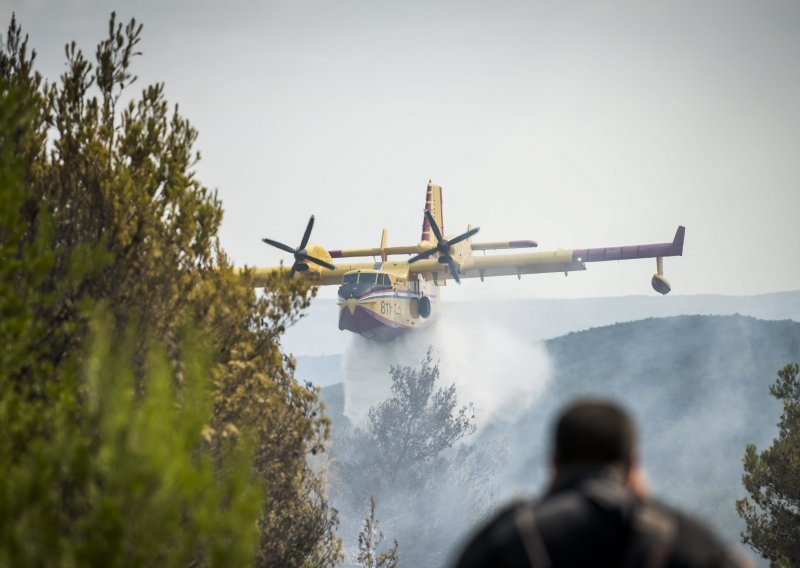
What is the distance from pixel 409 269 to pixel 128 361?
128ft

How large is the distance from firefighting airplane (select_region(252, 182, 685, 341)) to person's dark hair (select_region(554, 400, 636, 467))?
37.2m

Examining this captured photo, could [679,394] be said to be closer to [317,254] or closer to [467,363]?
[467,363]

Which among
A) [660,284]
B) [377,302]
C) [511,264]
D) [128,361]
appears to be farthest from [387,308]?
[128,361]

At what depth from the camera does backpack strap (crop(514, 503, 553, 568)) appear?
101 inches

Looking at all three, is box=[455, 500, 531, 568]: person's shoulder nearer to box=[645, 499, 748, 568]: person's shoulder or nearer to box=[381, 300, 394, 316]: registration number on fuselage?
box=[645, 499, 748, 568]: person's shoulder

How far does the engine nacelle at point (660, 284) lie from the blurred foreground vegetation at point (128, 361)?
26.1 m

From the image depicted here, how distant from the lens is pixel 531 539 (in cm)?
259

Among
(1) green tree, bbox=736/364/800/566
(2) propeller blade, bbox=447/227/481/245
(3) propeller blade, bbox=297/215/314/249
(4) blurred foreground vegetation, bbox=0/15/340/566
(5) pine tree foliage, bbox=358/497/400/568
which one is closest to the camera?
(4) blurred foreground vegetation, bbox=0/15/340/566

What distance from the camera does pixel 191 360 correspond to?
5441 millimetres

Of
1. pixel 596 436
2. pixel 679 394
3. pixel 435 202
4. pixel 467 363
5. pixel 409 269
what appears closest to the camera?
pixel 596 436

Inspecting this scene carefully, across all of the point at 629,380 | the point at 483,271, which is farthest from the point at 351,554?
the point at 629,380

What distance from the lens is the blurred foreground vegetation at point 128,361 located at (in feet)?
13.6

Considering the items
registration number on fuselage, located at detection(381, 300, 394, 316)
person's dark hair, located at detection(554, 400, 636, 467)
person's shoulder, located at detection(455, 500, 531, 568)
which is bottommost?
registration number on fuselage, located at detection(381, 300, 394, 316)

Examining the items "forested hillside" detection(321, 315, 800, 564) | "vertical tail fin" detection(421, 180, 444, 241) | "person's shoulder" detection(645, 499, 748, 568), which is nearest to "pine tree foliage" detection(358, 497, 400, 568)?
"person's shoulder" detection(645, 499, 748, 568)
